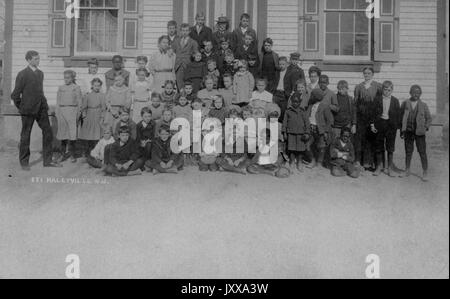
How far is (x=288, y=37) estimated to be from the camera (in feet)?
18.4

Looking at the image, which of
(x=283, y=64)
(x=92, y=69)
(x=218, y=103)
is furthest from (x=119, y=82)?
(x=283, y=64)

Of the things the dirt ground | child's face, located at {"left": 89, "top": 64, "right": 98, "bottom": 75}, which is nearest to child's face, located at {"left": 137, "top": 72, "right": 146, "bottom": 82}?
child's face, located at {"left": 89, "top": 64, "right": 98, "bottom": 75}

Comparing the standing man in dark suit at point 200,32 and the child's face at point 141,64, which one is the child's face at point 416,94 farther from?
the child's face at point 141,64

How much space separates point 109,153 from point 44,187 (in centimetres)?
77

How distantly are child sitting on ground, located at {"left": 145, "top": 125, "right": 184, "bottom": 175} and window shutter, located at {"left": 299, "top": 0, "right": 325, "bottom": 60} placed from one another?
79.4 inches

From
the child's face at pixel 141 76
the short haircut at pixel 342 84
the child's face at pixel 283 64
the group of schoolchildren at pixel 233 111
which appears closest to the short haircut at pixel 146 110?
the group of schoolchildren at pixel 233 111

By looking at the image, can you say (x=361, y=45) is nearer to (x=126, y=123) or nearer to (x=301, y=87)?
(x=301, y=87)

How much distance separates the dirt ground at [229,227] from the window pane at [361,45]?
1495mm

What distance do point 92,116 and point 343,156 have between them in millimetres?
2870

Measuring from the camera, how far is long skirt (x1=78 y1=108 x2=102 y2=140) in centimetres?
511

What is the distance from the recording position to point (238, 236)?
14.9ft

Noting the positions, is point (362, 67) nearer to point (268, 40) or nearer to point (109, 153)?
point (268, 40)

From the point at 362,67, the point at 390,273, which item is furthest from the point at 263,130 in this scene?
the point at 390,273

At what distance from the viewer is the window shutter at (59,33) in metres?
5.46
